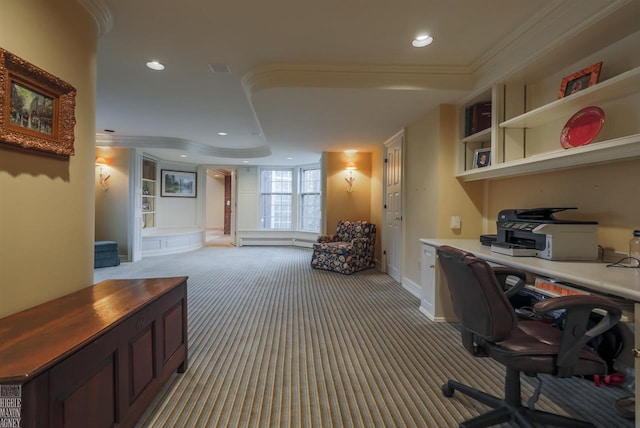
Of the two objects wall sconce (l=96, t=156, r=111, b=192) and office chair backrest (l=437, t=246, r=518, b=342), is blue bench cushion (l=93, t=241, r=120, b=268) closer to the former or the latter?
wall sconce (l=96, t=156, r=111, b=192)

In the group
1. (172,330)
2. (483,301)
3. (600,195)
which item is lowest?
(172,330)

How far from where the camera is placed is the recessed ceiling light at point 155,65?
2.88 metres

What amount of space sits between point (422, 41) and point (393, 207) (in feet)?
8.97

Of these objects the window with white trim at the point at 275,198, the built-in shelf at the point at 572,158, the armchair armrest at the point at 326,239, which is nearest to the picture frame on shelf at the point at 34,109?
the built-in shelf at the point at 572,158

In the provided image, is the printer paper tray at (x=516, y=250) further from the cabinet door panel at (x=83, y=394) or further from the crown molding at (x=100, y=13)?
the crown molding at (x=100, y=13)

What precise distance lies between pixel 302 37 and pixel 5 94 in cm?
190

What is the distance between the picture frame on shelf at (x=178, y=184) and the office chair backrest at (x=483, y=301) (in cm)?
822

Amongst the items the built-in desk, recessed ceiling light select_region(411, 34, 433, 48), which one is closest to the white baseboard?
the built-in desk

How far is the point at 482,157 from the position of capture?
2.93 meters

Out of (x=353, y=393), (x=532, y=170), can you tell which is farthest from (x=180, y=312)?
(x=532, y=170)

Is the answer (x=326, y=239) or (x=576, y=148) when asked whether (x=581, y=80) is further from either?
(x=326, y=239)

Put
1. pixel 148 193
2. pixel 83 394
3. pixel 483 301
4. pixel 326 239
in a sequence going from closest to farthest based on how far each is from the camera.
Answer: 1. pixel 83 394
2. pixel 483 301
3. pixel 326 239
4. pixel 148 193

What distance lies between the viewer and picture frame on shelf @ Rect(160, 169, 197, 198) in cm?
803

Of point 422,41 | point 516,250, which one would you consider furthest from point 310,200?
point 516,250
